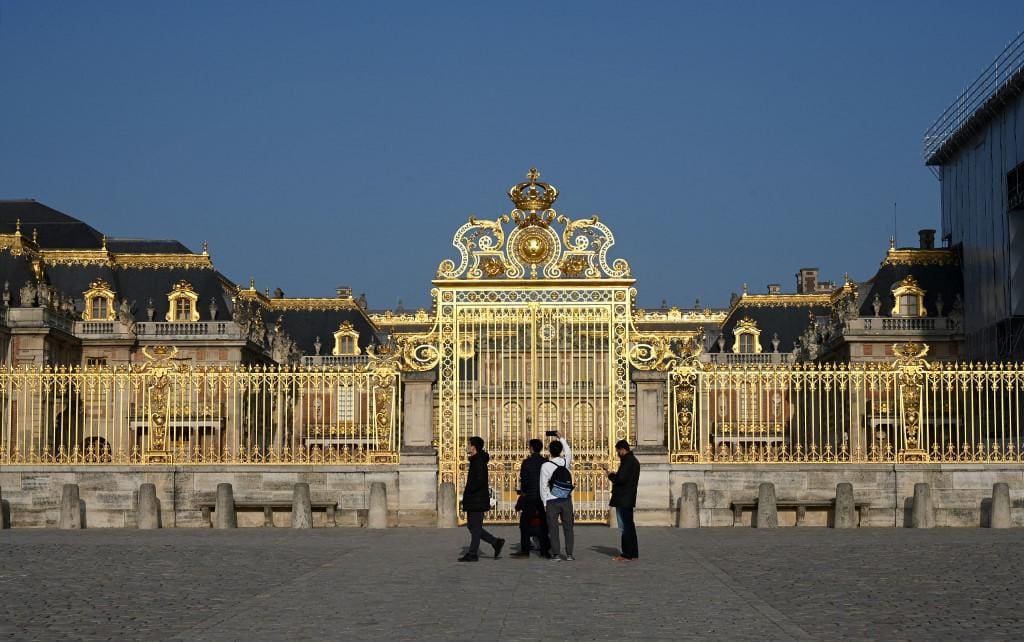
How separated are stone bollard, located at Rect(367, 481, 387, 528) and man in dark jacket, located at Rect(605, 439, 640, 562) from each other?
5886 mm

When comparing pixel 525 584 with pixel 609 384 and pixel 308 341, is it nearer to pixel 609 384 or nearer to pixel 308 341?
pixel 609 384

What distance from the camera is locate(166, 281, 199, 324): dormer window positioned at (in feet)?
211

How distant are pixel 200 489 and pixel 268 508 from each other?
1112 mm

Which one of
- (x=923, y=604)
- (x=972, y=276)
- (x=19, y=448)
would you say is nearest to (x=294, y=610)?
(x=923, y=604)

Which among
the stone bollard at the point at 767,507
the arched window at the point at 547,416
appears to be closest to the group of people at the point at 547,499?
the arched window at the point at 547,416

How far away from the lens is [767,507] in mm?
24969

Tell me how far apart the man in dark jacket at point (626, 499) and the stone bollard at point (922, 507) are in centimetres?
674

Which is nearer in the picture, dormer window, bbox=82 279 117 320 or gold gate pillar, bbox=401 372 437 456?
gold gate pillar, bbox=401 372 437 456

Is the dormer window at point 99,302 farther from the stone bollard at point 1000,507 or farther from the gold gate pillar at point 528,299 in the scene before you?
the stone bollard at point 1000,507

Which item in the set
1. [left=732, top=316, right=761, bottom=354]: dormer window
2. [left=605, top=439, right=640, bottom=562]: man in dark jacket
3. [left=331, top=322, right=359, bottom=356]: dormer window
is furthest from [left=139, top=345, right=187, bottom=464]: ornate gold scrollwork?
[left=732, top=316, right=761, bottom=354]: dormer window

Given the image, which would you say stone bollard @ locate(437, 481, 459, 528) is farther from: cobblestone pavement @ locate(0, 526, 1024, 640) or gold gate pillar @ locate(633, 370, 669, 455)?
gold gate pillar @ locate(633, 370, 669, 455)

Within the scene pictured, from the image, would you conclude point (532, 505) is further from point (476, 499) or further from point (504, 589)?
point (504, 589)

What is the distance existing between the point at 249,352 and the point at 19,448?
38378mm

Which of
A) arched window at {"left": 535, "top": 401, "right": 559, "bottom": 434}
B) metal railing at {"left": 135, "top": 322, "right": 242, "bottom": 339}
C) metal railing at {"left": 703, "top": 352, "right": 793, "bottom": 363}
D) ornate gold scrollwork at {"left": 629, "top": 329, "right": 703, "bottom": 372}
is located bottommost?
arched window at {"left": 535, "top": 401, "right": 559, "bottom": 434}
